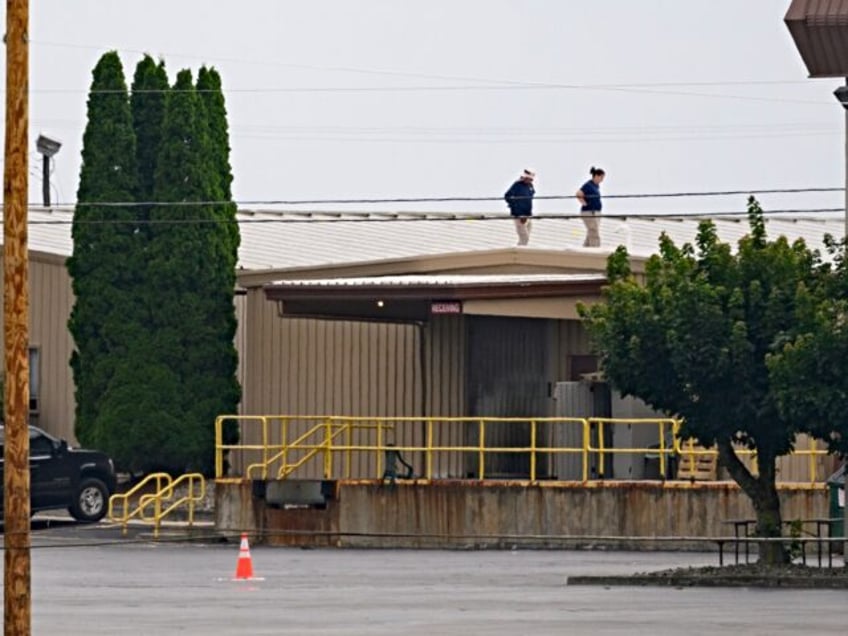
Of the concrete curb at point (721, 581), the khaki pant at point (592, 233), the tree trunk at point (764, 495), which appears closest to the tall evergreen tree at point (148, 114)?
the khaki pant at point (592, 233)

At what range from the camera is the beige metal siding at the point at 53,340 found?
5091 cm

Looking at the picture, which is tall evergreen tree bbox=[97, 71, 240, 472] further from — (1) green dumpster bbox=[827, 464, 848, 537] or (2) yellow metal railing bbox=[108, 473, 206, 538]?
(1) green dumpster bbox=[827, 464, 848, 537]

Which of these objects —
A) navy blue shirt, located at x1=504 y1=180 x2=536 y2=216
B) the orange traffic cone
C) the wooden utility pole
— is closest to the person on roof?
navy blue shirt, located at x1=504 y1=180 x2=536 y2=216

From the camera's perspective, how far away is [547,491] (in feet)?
129

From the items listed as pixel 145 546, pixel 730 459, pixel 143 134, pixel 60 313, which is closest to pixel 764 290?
pixel 730 459

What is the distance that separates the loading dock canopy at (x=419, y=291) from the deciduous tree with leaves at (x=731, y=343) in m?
7.65

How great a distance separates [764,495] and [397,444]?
591 inches

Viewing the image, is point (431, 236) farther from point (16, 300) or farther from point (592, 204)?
point (16, 300)

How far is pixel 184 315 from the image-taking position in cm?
4703

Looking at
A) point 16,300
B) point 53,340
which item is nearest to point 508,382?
point 53,340

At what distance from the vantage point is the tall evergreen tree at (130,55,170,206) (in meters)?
48.0

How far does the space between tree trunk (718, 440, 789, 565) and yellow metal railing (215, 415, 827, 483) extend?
21.1 ft

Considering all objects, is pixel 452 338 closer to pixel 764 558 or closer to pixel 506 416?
Answer: pixel 506 416

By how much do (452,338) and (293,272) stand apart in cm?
361
